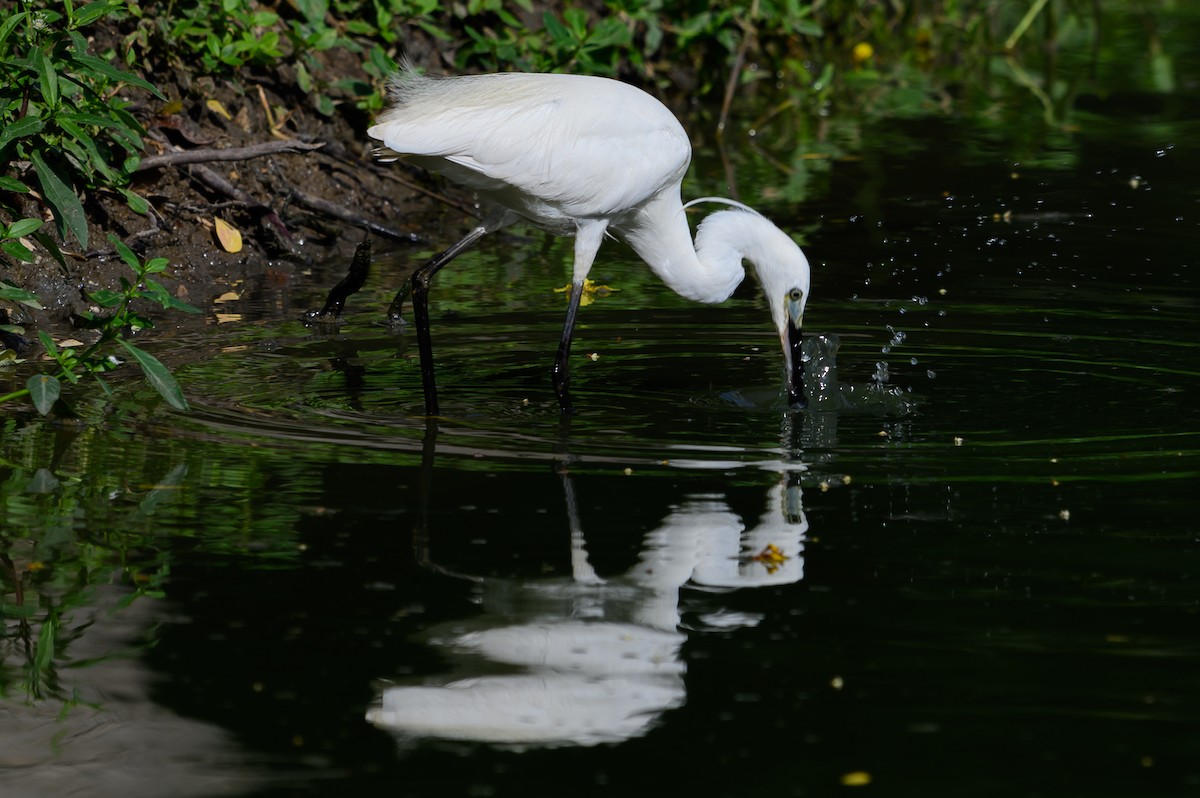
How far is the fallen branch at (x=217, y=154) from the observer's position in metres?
8.57

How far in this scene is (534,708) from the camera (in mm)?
3732

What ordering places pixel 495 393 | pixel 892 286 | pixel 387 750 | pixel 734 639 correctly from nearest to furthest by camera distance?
pixel 387 750, pixel 734 639, pixel 495 393, pixel 892 286

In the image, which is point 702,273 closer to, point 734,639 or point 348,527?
point 348,527

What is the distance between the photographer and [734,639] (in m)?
4.09

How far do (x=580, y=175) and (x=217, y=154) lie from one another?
2.95m

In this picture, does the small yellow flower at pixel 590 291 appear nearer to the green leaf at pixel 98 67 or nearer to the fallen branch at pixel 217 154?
the fallen branch at pixel 217 154

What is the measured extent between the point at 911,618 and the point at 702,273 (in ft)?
9.76

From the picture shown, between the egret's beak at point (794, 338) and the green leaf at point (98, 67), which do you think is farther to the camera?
the egret's beak at point (794, 338)

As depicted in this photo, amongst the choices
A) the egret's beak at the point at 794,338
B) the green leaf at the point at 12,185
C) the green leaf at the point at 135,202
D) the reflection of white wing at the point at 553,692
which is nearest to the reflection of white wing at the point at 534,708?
the reflection of white wing at the point at 553,692

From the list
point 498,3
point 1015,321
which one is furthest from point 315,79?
point 1015,321

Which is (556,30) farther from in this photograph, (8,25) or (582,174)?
(8,25)

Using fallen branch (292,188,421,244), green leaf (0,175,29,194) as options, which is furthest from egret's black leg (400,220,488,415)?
fallen branch (292,188,421,244)

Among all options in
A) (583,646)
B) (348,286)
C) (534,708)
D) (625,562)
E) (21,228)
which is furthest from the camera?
(348,286)

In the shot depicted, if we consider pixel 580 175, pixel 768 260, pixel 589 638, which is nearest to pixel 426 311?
pixel 580 175
